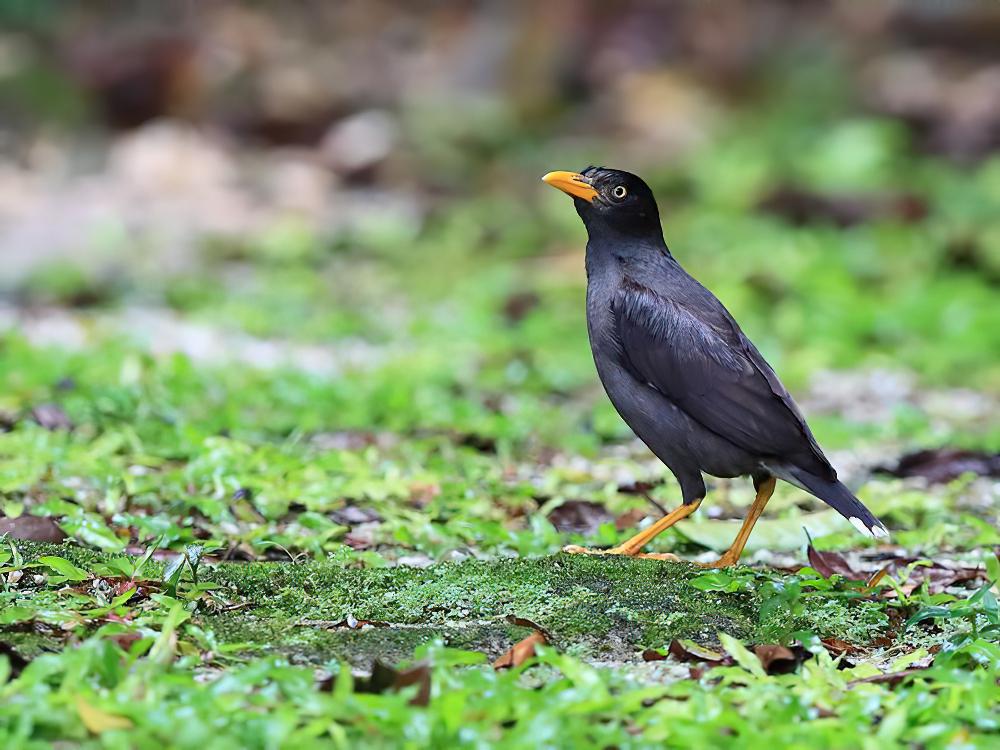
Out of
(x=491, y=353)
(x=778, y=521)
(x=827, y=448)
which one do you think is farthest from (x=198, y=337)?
(x=778, y=521)

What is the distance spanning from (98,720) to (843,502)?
2512 mm

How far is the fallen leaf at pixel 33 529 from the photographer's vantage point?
4.40 meters

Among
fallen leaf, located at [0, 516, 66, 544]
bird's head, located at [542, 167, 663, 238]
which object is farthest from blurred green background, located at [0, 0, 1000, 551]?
bird's head, located at [542, 167, 663, 238]

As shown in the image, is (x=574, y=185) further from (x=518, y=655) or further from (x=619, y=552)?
(x=518, y=655)

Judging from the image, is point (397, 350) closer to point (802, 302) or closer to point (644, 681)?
point (802, 302)

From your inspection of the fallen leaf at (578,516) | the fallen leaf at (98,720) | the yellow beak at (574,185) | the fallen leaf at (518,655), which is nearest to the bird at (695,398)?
the yellow beak at (574,185)

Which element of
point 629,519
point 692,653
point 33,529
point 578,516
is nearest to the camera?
point 692,653

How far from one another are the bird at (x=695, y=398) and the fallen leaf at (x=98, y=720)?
200 cm

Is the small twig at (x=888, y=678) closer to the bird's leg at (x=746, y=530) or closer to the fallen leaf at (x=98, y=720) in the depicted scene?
the bird's leg at (x=746, y=530)

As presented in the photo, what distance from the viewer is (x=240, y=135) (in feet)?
46.6

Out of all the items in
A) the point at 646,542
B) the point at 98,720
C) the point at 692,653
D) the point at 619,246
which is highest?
the point at 619,246

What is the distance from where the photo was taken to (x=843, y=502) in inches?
175

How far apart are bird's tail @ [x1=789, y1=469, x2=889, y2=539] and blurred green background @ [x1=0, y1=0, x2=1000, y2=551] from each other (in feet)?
4.00

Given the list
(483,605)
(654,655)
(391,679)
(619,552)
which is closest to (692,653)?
(654,655)
